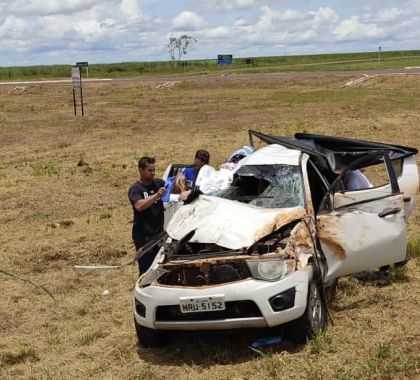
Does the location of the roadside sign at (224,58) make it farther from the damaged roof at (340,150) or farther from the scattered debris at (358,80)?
the damaged roof at (340,150)

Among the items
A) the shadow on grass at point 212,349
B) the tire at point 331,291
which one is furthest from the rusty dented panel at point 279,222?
the tire at point 331,291

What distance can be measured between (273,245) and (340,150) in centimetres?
234

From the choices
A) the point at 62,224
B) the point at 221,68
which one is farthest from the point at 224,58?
the point at 62,224

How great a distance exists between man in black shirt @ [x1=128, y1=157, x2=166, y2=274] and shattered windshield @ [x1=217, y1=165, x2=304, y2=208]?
0.73 m

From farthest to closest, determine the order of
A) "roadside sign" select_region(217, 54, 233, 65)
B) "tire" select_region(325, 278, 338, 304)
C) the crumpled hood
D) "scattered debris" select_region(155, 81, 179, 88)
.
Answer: "roadside sign" select_region(217, 54, 233, 65), "scattered debris" select_region(155, 81, 179, 88), "tire" select_region(325, 278, 338, 304), the crumpled hood

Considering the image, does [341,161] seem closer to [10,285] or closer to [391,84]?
[10,285]

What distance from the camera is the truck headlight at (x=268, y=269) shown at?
186 inches

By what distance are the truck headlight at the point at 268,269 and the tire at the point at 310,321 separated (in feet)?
1.00

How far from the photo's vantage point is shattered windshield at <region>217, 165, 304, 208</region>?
573cm

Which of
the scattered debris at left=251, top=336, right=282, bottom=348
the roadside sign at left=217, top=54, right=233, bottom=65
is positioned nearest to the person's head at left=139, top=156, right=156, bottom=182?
the scattered debris at left=251, top=336, right=282, bottom=348

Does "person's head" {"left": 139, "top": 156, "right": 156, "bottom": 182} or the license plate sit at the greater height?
"person's head" {"left": 139, "top": 156, "right": 156, "bottom": 182}

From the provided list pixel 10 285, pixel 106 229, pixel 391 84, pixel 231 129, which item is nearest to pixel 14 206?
pixel 106 229

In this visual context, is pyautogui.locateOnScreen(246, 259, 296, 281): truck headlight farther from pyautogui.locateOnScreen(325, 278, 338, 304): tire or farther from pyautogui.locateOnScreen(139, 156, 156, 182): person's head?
pyautogui.locateOnScreen(139, 156, 156, 182): person's head

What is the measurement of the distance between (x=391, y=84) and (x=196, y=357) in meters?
32.5
